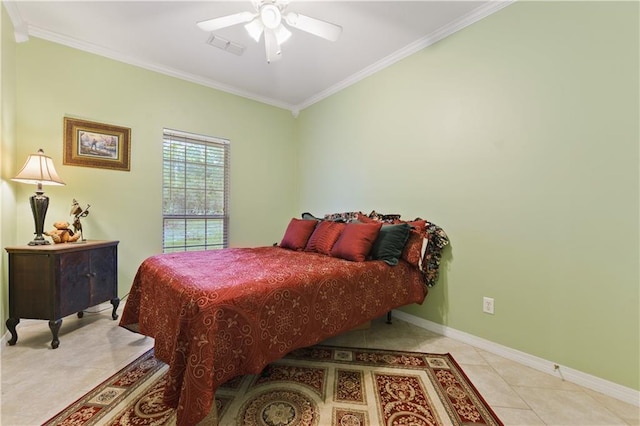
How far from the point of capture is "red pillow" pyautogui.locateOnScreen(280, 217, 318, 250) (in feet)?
9.64

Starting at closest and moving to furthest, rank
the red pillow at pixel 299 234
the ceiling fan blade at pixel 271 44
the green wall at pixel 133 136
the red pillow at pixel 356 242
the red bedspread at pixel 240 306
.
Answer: the red bedspread at pixel 240 306, the ceiling fan blade at pixel 271 44, the red pillow at pixel 356 242, the green wall at pixel 133 136, the red pillow at pixel 299 234

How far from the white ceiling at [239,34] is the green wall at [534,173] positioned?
244 mm

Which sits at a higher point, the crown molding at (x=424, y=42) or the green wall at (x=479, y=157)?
the crown molding at (x=424, y=42)

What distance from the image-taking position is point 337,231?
2721mm

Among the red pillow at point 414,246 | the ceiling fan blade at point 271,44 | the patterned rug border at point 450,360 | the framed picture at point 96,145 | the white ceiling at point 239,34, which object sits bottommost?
the patterned rug border at point 450,360

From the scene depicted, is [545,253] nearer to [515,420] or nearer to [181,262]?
A: [515,420]

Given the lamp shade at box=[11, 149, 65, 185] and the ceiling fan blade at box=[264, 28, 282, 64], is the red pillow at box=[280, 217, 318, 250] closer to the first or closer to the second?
the ceiling fan blade at box=[264, 28, 282, 64]

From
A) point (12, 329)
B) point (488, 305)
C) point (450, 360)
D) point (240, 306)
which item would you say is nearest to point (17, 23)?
point (12, 329)

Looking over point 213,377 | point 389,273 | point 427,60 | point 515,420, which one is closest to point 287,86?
point 427,60

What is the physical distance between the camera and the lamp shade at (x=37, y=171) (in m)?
2.19

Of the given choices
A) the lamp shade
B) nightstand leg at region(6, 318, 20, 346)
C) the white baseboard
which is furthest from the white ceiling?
the white baseboard

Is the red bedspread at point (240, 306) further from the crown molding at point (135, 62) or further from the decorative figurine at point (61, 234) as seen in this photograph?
the crown molding at point (135, 62)

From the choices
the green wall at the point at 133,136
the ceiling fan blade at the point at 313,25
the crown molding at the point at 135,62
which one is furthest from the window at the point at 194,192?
the ceiling fan blade at the point at 313,25

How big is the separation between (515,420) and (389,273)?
43.3 inches
